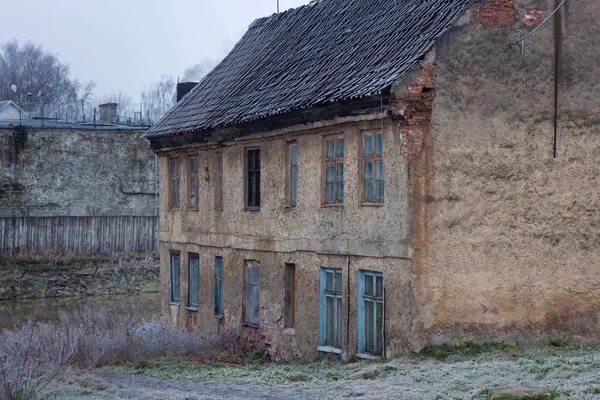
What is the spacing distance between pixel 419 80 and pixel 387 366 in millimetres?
4201

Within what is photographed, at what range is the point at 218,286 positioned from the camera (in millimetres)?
21781

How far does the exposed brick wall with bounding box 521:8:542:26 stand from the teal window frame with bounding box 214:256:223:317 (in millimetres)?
8811

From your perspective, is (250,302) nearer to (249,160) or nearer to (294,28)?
(249,160)

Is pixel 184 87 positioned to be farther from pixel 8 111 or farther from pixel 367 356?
pixel 8 111

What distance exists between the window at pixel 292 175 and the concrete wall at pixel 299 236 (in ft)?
0.43

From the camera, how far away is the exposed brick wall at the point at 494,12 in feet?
50.5

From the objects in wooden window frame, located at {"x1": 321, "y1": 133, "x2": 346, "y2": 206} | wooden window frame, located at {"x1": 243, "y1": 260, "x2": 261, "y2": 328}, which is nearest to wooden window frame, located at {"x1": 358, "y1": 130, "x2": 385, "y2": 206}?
wooden window frame, located at {"x1": 321, "y1": 133, "x2": 346, "y2": 206}

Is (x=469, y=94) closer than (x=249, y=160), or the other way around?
(x=469, y=94)

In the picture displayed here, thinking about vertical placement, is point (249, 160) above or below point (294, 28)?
below

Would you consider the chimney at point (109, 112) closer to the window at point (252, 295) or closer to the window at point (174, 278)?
the window at point (174, 278)

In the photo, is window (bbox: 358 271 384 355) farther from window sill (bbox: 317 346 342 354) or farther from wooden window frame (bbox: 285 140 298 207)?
wooden window frame (bbox: 285 140 298 207)

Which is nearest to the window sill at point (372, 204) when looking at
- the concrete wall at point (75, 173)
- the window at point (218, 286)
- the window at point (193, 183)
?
the window at point (218, 286)

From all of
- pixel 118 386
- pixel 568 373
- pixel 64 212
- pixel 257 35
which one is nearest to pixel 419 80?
pixel 568 373

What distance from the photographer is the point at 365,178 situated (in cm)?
1619
